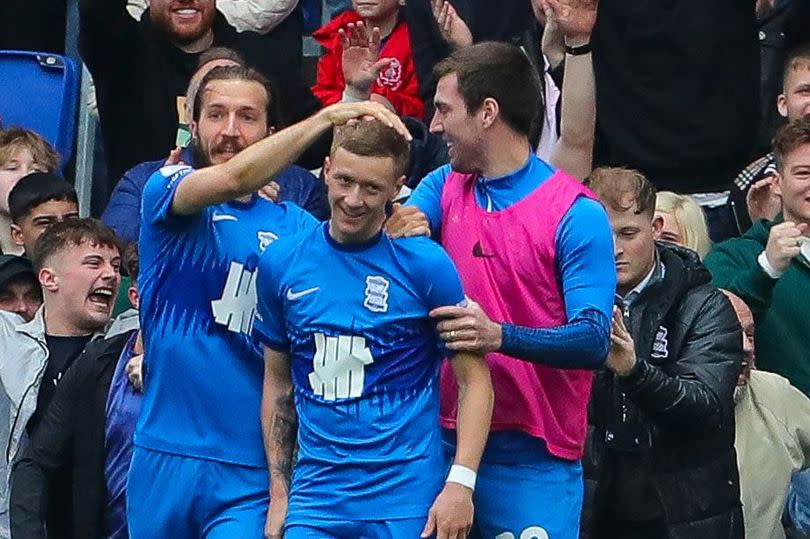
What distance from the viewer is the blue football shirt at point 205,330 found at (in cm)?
669

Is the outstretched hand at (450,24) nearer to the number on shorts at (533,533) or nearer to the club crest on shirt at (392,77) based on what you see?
the club crest on shirt at (392,77)

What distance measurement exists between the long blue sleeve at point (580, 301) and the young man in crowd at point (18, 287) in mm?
3270

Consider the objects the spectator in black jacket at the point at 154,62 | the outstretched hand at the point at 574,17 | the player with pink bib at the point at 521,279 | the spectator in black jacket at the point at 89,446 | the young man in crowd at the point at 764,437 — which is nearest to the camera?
the player with pink bib at the point at 521,279

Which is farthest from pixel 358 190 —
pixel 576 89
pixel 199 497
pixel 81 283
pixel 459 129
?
pixel 576 89

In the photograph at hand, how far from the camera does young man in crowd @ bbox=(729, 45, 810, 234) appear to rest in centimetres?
925

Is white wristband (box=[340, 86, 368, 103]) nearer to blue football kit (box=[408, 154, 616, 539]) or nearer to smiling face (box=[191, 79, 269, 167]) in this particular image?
smiling face (box=[191, 79, 269, 167])

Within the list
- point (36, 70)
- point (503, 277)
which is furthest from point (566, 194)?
point (36, 70)

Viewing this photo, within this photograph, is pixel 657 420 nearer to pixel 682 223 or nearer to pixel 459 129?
pixel 459 129

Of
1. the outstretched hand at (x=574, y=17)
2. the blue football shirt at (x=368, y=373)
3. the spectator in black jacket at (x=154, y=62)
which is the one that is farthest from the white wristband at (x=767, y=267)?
the spectator in black jacket at (x=154, y=62)

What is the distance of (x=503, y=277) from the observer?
658 centimetres

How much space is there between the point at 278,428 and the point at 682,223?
282 centimetres

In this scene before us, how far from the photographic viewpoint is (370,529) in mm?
6305

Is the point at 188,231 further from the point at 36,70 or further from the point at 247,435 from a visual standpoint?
the point at 36,70

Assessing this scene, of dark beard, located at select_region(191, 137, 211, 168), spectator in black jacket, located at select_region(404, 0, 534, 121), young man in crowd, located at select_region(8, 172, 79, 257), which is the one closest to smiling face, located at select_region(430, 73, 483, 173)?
dark beard, located at select_region(191, 137, 211, 168)
